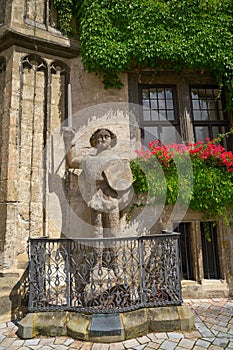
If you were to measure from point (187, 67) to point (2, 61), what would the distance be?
165 inches

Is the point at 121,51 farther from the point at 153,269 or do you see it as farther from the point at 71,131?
the point at 153,269

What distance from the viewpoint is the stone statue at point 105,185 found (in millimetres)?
4695

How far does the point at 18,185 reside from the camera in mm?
5141

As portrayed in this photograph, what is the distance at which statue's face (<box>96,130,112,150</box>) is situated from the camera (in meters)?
4.96

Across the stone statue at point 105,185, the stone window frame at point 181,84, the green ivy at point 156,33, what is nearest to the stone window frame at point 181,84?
the stone window frame at point 181,84

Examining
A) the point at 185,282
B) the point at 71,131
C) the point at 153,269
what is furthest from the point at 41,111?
the point at 185,282

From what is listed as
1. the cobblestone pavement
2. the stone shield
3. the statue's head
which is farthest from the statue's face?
the cobblestone pavement

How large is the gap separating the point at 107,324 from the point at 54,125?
4.02 m

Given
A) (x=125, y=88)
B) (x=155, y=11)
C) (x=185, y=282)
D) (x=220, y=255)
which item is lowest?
(x=185, y=282)

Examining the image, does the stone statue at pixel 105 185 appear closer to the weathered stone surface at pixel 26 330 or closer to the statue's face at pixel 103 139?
the statue's face at pixel 103 139

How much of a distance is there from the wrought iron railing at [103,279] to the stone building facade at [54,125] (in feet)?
3.31

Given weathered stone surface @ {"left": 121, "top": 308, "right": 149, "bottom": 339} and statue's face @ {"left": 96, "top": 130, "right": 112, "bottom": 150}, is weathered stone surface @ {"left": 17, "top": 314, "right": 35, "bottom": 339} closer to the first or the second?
weathered stone surface @ {"left": 121, "top": 308, "right": 149, "bottom": 339}

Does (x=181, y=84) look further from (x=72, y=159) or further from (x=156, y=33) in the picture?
(x=72, y=159)

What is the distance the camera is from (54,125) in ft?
18.9
